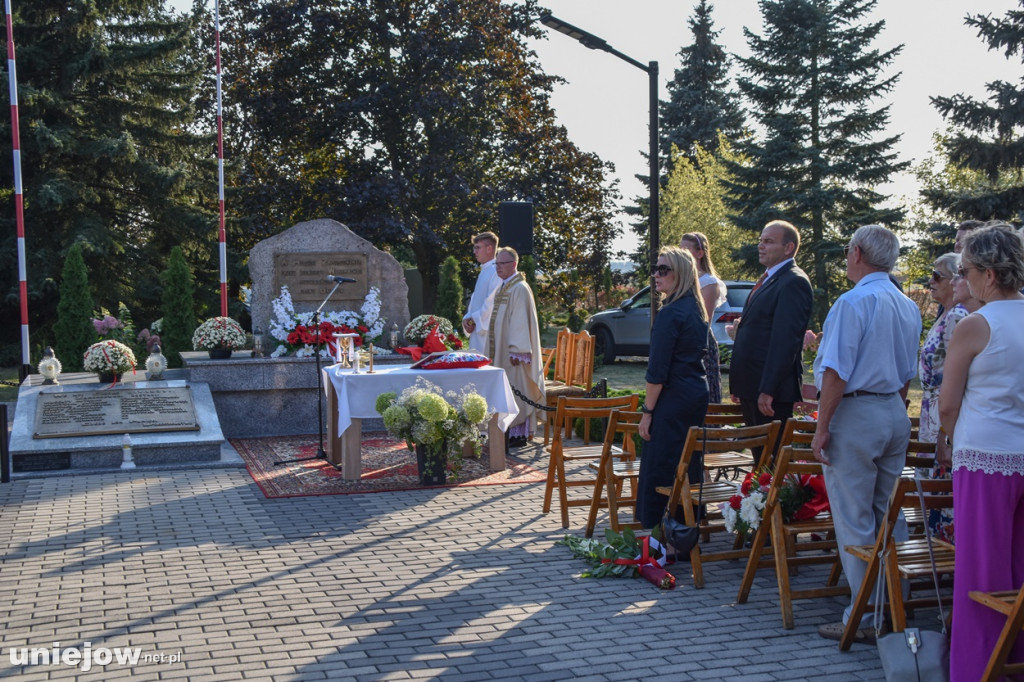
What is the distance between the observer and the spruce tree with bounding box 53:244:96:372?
17297mm

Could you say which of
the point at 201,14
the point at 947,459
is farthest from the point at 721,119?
the point at 947,459

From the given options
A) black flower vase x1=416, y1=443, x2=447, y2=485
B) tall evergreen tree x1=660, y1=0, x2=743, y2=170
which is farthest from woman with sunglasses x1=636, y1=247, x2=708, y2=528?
tall evergreen tree x1=660, y1=0, x2=743, y2=170

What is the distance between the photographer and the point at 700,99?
4684cm

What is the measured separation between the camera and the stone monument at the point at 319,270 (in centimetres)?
1302

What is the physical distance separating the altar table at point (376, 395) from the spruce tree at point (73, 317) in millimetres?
8996

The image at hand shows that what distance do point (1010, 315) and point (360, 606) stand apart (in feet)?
12.3

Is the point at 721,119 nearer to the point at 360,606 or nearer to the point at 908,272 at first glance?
the point at 908,272

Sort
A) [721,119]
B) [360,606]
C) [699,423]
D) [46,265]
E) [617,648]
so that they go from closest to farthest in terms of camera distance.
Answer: [617,648] < [360,606] < [699,423] < [46,265] < [721,119]

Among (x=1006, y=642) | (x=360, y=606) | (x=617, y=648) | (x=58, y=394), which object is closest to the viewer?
(x=1006, y=642)

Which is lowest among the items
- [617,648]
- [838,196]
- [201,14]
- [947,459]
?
[617,648]

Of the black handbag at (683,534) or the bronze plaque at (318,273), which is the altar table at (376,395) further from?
the black handbag at (683,534)

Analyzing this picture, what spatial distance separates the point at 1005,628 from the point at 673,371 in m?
2.97

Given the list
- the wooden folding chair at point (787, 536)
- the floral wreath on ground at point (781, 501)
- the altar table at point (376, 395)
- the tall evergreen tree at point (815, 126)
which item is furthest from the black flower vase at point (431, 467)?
the tall evergreen tree at point (815, 126)

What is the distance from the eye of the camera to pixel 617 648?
520 centimetres
